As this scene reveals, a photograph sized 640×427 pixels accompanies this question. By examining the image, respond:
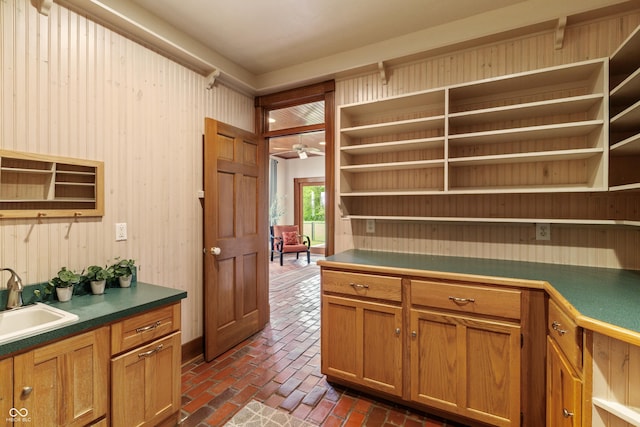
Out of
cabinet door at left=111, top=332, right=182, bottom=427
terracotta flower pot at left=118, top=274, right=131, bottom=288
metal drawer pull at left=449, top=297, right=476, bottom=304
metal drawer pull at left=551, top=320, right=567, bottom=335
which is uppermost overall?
terracotta flower pot at left=118, top=274, right=131, bottom=288

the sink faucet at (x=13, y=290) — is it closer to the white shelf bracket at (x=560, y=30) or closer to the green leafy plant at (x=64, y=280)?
the green leafy plant at (x=64, y=280)

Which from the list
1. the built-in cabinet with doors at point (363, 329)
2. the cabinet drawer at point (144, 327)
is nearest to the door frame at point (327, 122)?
the built-in cabinet with doors at point (363, 329)

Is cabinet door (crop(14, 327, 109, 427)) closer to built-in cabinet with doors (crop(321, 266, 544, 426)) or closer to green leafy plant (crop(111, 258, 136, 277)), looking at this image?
green leafy plant (crop(111, 258, 136, 277))

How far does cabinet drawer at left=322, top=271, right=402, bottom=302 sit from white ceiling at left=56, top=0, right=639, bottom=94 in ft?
5.86

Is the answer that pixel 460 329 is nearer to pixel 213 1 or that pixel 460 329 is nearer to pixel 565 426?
pixel 565 426

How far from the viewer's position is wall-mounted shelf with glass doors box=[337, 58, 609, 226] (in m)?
1.80

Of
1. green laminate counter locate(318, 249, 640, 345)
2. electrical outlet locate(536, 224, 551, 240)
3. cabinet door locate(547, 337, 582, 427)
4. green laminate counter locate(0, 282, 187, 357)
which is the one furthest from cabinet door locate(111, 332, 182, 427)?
electrical outlet locate(536, 224, 551, 240)

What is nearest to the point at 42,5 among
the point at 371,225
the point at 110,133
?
the point at 110,133

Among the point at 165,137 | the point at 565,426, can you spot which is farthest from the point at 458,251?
the point at 165,137

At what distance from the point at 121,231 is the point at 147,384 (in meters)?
1.03

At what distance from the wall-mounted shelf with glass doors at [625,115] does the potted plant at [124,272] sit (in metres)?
2.88

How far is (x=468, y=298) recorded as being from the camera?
5.51 feet

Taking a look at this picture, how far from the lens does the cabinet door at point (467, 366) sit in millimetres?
1600

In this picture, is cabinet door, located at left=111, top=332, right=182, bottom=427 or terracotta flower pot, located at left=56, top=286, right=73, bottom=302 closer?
cabinet door, located at left=111, top=332, right=182, bottom=427
